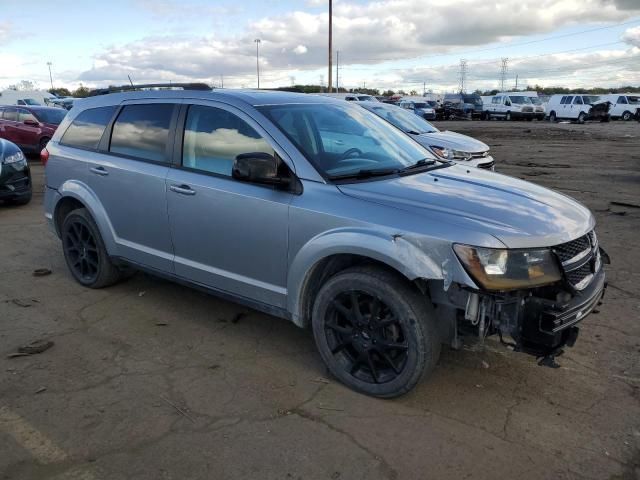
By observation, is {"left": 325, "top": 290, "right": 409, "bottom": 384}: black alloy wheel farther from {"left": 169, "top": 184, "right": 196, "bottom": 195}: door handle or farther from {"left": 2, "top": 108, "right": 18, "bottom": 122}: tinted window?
{"left": 2, "top": 108, "right": 18, "bottom": 122}: tinted window

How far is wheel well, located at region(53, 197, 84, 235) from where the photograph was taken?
5.20 metres

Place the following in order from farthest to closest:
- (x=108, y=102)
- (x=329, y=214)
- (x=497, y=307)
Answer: (x=108, y=102) → (x=329, y=214) → (x=497, y=307)

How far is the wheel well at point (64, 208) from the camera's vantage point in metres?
5.20

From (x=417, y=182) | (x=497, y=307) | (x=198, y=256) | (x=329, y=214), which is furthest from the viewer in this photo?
(x=198, y=256)

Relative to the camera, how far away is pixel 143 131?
450cm

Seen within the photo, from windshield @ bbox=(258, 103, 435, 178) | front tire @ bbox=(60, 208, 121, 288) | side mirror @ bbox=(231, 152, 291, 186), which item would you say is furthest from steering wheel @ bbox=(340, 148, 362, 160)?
front tire @ bbox=(60, 208, 121, 288)

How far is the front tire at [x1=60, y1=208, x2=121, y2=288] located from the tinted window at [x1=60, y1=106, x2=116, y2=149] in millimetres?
628

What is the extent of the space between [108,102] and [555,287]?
13.1ft

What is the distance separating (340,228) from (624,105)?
4200cm

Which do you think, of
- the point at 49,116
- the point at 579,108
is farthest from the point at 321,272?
the point at 579,108

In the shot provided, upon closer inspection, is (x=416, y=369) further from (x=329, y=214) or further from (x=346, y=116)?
(x=346, y=116)

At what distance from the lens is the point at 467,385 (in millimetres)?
3496

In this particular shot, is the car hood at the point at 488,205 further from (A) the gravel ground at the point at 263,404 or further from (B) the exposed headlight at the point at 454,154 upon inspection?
(B) the exposed headlight at the point at 454,154

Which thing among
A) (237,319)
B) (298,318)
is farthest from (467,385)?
(237,319)
